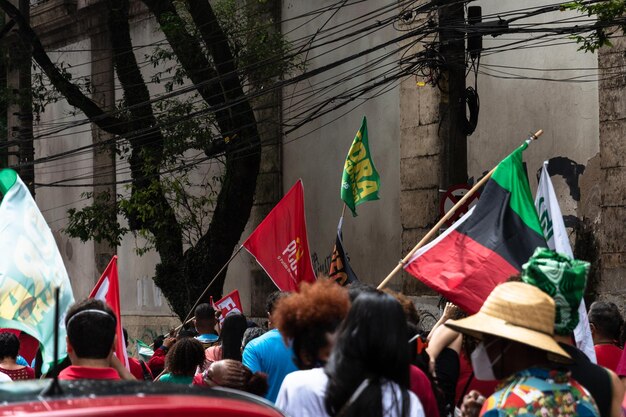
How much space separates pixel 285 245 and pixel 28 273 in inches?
178

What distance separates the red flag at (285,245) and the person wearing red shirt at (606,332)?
4141 millimetres

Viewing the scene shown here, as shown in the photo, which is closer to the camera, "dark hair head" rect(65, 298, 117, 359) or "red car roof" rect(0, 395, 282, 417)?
"red car roof" rect(0, 395, 282, 417)

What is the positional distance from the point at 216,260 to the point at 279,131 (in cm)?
233

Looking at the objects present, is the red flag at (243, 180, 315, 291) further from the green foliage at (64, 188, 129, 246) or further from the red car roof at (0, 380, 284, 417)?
the red car roof at (0, 380, 284, 417)

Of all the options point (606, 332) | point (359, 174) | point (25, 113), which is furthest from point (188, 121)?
point (606, 332)

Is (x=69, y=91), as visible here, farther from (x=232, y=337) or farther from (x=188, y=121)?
(x=232, y=337)

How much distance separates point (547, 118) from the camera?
45.1 feet

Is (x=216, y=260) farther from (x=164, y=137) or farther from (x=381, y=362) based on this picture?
(x=381, y=362)

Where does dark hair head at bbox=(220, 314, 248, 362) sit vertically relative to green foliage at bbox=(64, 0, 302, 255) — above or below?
below

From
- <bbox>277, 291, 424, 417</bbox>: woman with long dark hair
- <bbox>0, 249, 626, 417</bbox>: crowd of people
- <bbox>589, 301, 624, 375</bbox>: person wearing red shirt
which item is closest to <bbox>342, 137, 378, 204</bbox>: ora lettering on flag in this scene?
<bbox>589, 301, 624, 375</bbox>: person wearing red shirt

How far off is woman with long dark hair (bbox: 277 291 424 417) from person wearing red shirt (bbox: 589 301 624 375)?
343cm

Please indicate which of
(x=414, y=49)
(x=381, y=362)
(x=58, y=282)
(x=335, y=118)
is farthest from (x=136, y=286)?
(x=381, y=362)

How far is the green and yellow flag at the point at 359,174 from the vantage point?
36.9ft

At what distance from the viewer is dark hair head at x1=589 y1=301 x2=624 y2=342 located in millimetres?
7340
